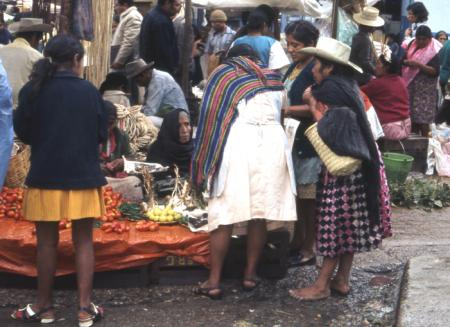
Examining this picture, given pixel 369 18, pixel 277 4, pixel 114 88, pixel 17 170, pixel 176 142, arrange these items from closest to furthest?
pixel 17 170 → pixel 176 142 → pixel 114 88 → pixel 369 18 → pixel 277 4

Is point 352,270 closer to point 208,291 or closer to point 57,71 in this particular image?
point 208,291

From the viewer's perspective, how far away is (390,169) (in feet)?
28.4

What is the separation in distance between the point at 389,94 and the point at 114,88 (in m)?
3.19

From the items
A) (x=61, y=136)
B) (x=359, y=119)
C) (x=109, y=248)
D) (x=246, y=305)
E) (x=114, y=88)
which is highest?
(x=114, y=88)

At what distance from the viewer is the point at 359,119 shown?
5230mm

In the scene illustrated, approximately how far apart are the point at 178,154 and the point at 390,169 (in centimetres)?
270

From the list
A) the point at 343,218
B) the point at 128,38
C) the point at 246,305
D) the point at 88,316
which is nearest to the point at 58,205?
the point at 88,316

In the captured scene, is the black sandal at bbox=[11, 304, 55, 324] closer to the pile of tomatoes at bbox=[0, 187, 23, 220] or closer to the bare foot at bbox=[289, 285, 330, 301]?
the pile of tomatoes at bbox=[0, 187, 23, 220]

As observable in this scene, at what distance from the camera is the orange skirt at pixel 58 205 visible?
4656 mm

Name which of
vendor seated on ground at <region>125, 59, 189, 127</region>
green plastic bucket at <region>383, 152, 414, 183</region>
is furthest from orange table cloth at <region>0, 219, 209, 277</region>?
green plastic bucket at <region>383, 152, 414, 183</region>

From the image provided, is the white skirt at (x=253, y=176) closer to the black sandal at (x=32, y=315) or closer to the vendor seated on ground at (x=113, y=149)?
the black sandal at (x=32, y=315)

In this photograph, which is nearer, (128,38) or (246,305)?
(246,305)

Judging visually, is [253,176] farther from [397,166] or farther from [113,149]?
[397,166]

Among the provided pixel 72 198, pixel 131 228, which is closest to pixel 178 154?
pixel 131 228
